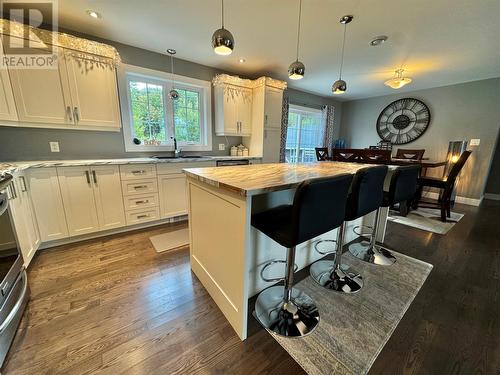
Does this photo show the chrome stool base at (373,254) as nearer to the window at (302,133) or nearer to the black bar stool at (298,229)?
the black bar stool at (298,229)

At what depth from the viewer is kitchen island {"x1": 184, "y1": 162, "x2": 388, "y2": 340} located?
1179 mm

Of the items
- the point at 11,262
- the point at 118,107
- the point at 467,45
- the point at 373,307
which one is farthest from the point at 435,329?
the point at 118,107

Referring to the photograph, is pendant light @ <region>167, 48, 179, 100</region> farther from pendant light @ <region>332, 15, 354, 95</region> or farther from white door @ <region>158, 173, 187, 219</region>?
A: pendant light @ <region>332, 15, 354, 95</region>

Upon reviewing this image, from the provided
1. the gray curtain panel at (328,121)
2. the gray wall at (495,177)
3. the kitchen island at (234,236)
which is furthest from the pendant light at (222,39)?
the gray wall at (495,177)

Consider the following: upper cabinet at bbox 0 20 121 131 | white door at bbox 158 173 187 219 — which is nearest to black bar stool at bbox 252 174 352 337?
white door at bbox 158 173 187 219

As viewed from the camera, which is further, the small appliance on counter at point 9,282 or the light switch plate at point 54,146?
the light switch plate at point 54,146

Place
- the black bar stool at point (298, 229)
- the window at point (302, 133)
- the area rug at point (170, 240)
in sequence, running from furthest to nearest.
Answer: the window at point (302, 133)
the area rug at point (170, 240)
the black bar stool at point (298, 229)

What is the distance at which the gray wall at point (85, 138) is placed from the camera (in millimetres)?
2332

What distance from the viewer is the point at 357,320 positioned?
142cm

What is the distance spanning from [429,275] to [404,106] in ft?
15.5

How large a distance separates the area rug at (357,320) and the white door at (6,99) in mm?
3218

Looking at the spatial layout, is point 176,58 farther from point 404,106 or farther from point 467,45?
point 404,106

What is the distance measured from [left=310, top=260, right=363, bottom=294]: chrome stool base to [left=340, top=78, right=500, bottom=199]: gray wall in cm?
458

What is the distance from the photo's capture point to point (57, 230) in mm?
2293
